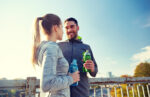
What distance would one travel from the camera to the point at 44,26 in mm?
1340

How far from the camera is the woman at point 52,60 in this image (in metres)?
1.04

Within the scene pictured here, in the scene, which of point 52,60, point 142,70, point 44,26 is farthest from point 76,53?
point 142,70

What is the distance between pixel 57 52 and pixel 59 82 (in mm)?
280

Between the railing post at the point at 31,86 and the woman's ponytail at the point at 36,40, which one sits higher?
the woman's ponytail at the point at 36,40

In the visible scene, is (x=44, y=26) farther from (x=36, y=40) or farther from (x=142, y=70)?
(x=142, y=70)

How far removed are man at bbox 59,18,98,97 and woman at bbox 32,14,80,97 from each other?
1.56 feet

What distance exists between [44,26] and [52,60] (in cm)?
46

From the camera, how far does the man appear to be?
1.69 metres

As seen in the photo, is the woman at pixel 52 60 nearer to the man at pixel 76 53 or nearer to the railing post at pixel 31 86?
the man at pixel 76 53

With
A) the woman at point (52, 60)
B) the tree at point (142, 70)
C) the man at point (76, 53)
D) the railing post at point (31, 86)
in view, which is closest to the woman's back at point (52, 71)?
the woman at point (52, 60)

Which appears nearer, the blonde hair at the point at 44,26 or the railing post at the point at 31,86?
the blonde hair at the point at 44,26

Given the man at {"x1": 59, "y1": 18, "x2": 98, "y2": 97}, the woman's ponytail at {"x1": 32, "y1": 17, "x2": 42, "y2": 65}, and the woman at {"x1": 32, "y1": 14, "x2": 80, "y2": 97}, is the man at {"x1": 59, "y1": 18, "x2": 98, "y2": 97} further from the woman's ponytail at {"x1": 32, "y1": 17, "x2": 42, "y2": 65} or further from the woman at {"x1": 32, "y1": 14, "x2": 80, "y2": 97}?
the woman's ponytail at {"x1": 32, "y1": 17, "x2": 42, "y2": 65}

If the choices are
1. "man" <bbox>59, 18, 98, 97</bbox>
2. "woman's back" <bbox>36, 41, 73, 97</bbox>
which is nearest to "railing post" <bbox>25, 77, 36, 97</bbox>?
"man" <bbox>59, 18, 98, 97</bbox>

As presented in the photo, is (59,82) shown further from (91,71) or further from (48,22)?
(91,71)
